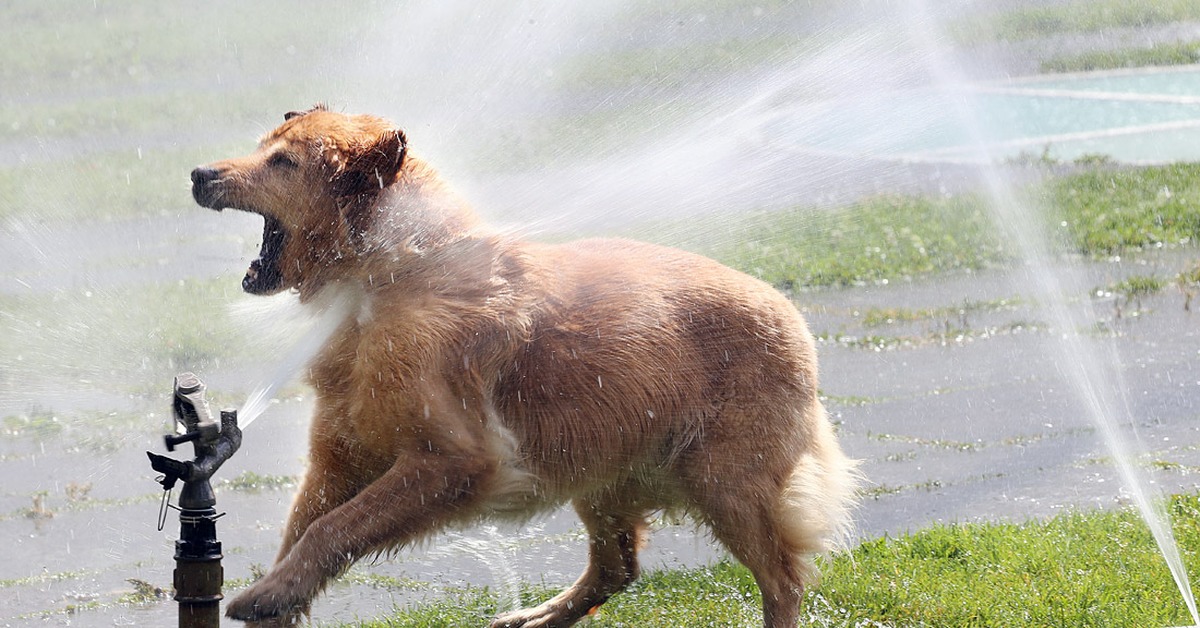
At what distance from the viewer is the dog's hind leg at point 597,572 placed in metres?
4.64

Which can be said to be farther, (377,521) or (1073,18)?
(1073,18)

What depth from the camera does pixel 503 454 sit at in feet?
13.0

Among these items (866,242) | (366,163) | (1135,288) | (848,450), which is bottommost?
(848,450)

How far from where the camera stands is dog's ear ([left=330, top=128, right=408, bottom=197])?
396 centimetres

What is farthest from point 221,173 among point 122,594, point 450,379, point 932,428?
point 932,428

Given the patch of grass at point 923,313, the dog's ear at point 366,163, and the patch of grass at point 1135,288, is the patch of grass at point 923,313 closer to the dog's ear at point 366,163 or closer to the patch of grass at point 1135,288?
the patch of grass at point 1135,288

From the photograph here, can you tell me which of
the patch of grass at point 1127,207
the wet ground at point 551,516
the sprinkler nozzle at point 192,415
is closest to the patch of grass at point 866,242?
the wet ground at point 551,516

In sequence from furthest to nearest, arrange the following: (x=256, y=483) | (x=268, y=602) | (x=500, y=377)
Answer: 1. (x=256, y=483)
2. (x=500, y=377)
3. (x=268, y=602)

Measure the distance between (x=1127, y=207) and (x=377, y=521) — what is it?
324 inches

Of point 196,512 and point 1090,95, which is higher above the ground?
point 1090,95

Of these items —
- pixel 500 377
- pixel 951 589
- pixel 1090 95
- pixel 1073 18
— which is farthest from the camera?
pixel 1073 18

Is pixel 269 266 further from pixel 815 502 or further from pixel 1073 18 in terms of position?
pixel 1073 18

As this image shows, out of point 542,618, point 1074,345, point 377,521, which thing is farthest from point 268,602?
point 1074,345

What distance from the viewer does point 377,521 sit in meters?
3.76
